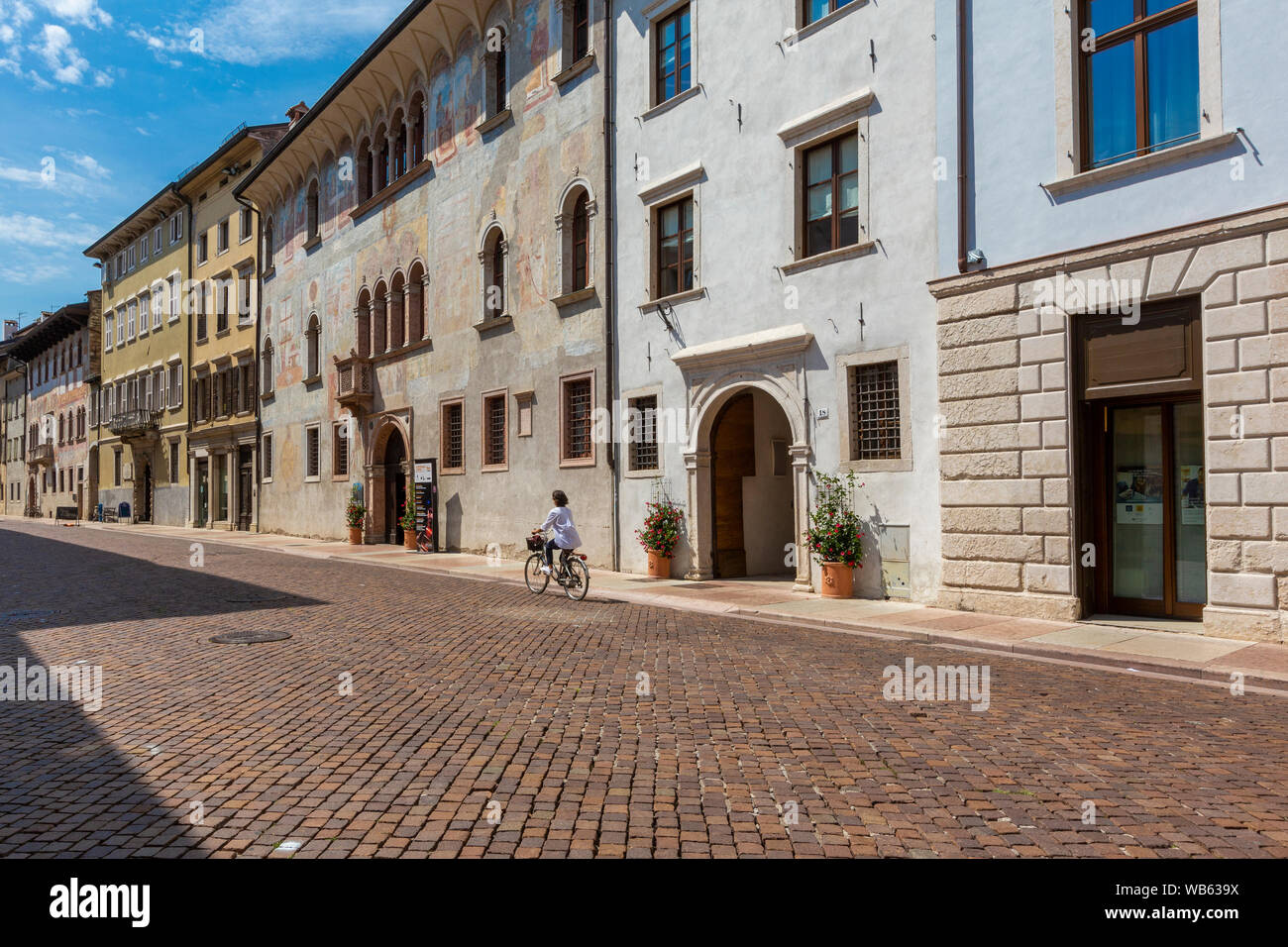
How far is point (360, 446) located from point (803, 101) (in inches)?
748

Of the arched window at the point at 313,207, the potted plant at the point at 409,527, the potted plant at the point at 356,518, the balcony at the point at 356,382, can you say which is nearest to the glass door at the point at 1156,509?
the potted plant at the point at 409,527

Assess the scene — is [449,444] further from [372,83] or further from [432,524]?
[372,83]

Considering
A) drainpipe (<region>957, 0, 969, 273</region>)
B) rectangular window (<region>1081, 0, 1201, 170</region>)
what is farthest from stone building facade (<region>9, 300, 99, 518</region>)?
rectangular window (<region>1081, 0, 1201, 170</region>)

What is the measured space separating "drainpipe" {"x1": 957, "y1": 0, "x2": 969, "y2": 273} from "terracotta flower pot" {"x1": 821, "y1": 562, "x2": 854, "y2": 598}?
456cm

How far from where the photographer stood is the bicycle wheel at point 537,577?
15109 millimetres

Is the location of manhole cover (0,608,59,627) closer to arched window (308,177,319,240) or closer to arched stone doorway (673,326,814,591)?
arched stone doorway (673,326,814,591)

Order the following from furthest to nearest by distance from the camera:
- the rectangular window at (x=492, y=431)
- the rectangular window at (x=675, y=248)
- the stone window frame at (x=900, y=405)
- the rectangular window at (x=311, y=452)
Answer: the rectangular window at (x=311, y=452) → the rectangular window at (x=492, y=431) → the rectangular window at (x=675, y=248) → the stone window frame at (x=900, y=405)

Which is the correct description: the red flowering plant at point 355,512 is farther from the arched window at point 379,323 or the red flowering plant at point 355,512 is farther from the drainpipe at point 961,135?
the drainpipe at point 961,135

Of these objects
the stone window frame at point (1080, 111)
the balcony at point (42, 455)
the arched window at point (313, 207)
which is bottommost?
the balcony at point (42, 455)

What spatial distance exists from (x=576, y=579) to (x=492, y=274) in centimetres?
1159

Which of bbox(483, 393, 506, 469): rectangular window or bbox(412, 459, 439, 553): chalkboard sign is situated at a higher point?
bbox(483, 393, 506, 469): rectangular window

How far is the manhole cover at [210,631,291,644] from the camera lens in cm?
967

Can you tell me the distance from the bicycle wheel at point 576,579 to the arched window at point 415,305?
A: 14420 mm

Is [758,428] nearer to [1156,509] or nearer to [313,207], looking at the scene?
[1156,509]
